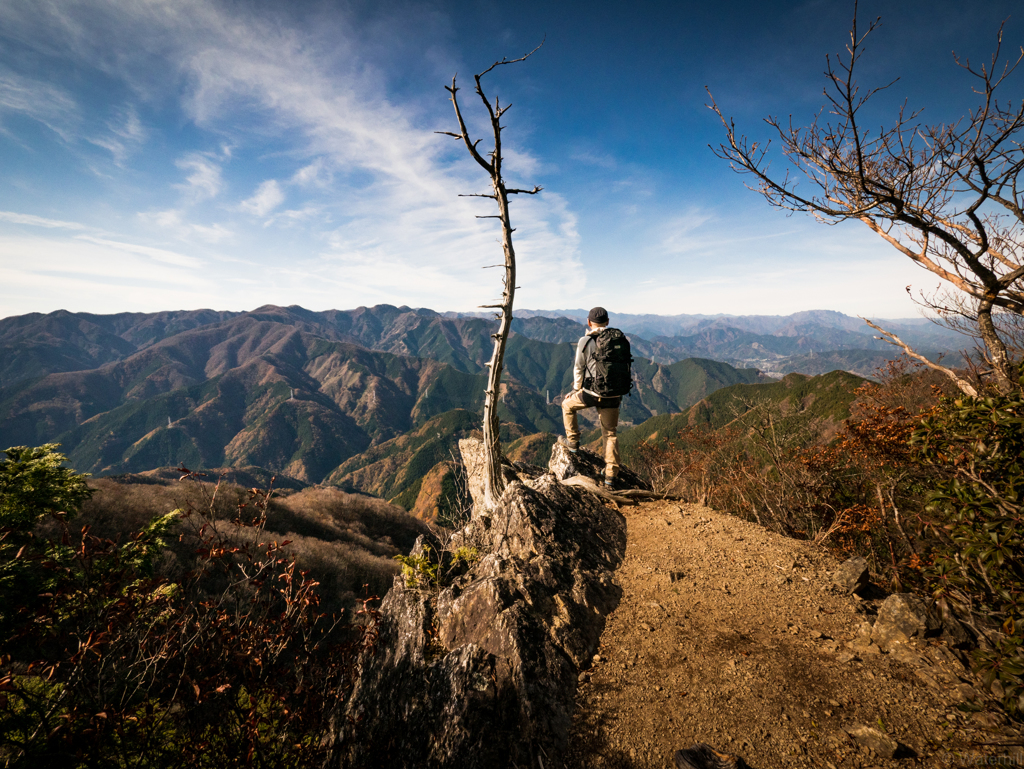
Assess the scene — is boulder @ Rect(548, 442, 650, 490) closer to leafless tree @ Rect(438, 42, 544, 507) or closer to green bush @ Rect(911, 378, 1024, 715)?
leafless tree @ Rect(438, 42, 544, 507)

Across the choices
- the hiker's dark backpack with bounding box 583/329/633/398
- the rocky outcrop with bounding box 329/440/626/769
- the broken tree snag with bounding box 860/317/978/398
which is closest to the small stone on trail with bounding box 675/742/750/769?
the rocky outcrop with bounding box 329/440/626/769

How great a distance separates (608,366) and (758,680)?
4603mm

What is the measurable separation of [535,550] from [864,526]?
819 centimetres

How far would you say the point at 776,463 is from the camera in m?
14.0

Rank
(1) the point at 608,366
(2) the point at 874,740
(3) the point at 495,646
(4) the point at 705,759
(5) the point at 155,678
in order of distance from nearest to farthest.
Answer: (2) the point at 874,740, (4) the point at 705,759, (5) the point at 155,678, (3) the point at 495,646, (1) the point at 608,366

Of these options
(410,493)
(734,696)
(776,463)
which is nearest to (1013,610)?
(734,696)

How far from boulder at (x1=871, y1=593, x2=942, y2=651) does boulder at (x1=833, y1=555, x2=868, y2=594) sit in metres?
0.77

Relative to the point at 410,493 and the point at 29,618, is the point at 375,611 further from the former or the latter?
the point at 410,493

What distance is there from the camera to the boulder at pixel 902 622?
411 cm

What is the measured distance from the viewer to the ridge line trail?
338cm

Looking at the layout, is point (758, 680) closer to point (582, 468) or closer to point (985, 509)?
point (985, 509)

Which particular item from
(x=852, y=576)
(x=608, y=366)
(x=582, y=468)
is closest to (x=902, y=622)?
(x=852, y=576)

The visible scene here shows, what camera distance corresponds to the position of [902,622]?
4.24m

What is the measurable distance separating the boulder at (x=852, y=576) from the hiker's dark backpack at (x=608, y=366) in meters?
3.85
